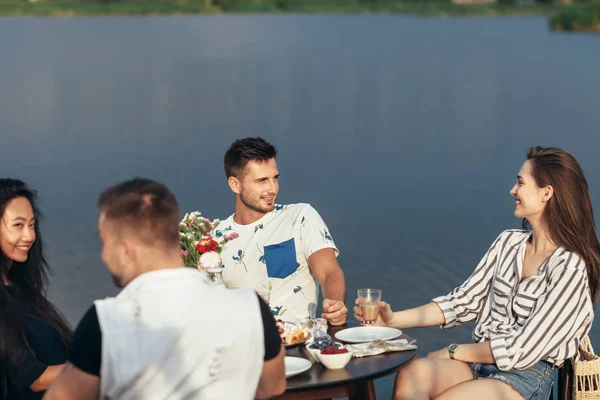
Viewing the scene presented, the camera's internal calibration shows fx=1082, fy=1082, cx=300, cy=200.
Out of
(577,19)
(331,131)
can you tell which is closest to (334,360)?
(331,131)

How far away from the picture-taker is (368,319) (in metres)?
3.46

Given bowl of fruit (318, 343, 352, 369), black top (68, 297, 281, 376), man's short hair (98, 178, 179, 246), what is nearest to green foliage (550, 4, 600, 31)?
bowl of fruit (318, 343, 352, 369)

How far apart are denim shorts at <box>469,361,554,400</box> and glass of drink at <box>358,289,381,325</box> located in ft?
1.33

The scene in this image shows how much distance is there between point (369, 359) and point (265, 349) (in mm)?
A: 820

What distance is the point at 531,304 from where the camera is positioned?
347 cm

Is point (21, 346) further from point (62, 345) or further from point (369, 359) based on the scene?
point (369, 359)

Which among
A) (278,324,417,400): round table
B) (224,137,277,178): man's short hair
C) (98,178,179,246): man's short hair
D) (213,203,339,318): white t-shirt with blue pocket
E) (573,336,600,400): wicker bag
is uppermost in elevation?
(224,137,277,178): man's short hair

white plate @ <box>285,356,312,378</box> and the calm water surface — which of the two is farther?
the calm water surface

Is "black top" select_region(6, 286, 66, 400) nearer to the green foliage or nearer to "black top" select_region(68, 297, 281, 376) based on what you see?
"black top" select_region(68, 297, 281, 376)

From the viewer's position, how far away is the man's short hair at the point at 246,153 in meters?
4.07

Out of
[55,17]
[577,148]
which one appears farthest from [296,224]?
[55,17]

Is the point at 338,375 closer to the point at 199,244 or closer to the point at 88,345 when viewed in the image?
Answer: the point at 199,244

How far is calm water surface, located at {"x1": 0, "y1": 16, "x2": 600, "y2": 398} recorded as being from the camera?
8.09 metres

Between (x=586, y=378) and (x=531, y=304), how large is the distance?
28cm
